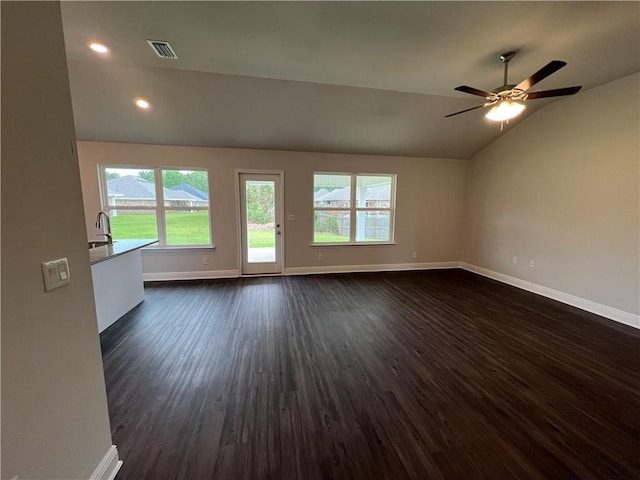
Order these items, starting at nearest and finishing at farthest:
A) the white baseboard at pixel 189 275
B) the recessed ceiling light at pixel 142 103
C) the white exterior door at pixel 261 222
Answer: the recessed ceiling light at pixel 142 103 < the white baseboard at pixel 189 275 < the white exterior door at pixel 261 222

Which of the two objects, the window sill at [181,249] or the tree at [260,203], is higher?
the tree at [260,203]

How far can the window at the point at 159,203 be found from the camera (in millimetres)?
4867

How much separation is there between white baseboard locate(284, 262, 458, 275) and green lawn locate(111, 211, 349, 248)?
0.95 m

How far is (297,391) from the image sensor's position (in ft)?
6.87

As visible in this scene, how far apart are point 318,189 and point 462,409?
4.44 metres

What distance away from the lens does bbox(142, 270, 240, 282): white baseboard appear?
5.07m

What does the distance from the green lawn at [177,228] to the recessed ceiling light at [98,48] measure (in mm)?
2752

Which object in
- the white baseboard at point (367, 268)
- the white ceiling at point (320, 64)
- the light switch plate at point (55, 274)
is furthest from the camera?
the white baseboard at point (367, 268)

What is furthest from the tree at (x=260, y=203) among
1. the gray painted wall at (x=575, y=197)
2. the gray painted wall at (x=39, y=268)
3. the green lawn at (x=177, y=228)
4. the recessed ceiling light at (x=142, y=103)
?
the gray painted wall at (x=575, y=197)

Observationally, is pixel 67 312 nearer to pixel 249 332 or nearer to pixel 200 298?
pixel 249 332

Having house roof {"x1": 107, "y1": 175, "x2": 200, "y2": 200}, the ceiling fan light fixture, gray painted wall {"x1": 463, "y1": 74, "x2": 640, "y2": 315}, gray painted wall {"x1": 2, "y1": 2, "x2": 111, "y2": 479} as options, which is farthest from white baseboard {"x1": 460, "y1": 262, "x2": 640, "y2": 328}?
house roof {"x1": 107, "y1": 175, "x2": 200, "y2": 200}

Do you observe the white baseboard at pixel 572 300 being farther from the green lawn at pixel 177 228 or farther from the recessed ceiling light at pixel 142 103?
the recessed ceiling light at pixel 142 103

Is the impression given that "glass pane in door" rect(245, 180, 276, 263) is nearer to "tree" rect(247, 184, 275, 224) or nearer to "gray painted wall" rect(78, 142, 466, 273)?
"tree" rect(247, 184, 275, 224)

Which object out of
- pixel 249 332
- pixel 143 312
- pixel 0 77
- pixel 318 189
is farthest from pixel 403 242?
pixel 0 77
